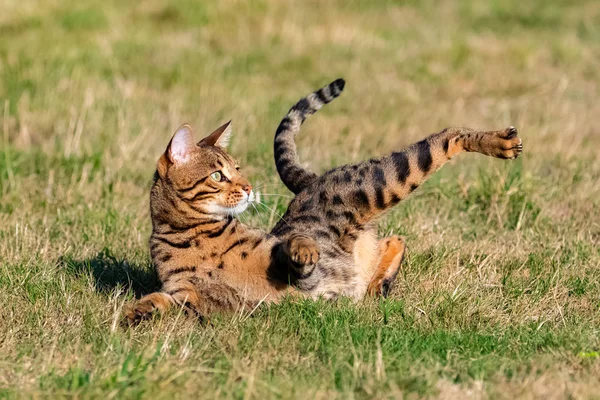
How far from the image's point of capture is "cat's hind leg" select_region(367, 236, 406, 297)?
200 inches

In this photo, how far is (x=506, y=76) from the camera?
10.2 m

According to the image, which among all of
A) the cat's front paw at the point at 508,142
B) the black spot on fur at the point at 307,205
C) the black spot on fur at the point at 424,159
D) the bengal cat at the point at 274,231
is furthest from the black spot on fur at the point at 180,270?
the cat's front paw at the point at 508,142

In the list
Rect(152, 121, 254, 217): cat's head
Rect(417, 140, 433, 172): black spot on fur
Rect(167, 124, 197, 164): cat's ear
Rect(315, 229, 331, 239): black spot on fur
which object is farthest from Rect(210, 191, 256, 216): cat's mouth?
Rect(417, 140, 433, 172): black spot on fur

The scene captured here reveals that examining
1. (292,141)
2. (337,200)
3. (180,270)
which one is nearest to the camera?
(180,270)

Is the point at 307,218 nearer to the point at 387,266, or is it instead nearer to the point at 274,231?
the point at 274,231

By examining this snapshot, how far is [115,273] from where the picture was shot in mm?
5441

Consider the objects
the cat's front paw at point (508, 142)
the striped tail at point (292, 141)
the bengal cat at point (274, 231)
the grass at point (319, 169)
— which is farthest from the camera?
the striped tail at point (292, 141)

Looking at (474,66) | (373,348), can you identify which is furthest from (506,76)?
(373,348)

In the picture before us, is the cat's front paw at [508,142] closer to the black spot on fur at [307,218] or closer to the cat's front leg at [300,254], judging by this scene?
the black spot on fur at [307,218]

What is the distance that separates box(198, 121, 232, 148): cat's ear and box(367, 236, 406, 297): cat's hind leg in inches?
42.0

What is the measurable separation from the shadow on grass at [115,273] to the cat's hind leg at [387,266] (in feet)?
3.90

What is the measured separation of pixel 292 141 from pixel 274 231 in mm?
664

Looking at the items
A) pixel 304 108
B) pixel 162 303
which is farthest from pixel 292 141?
pixel 162 303

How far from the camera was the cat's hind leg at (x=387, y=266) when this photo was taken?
5082mm
